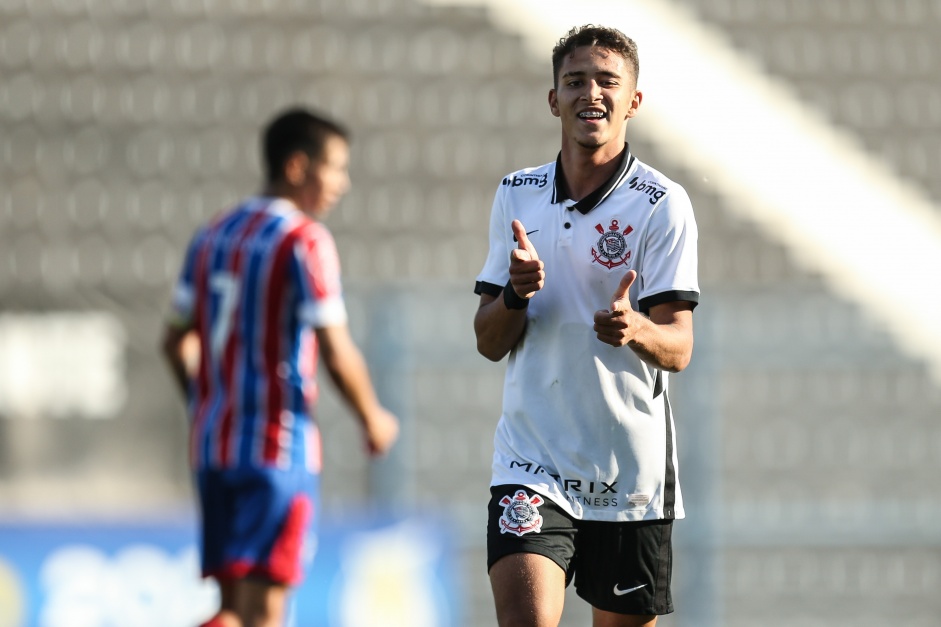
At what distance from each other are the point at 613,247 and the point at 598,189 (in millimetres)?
156

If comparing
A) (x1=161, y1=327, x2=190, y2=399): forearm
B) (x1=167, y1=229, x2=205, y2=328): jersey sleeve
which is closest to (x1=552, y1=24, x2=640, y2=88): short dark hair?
(x1=167, y1=229, x2=205, y2=328): jersey sleeve

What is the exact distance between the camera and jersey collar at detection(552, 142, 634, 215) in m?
3.89

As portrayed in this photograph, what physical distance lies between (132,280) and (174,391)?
792 mm

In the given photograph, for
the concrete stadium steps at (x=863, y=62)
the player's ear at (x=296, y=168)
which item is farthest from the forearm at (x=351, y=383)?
the concrete stadium steps at (x=863, y=62)

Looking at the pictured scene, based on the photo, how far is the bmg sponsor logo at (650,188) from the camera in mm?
3863

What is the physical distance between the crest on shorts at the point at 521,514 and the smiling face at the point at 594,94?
880mm

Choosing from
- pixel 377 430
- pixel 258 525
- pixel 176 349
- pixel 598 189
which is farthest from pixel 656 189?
pixel 176 349

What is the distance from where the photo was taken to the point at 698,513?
8.52m

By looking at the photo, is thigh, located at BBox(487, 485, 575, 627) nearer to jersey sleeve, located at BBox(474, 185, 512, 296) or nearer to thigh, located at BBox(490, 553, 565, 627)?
thigh, located at BBox(490, 553, 565, 627)

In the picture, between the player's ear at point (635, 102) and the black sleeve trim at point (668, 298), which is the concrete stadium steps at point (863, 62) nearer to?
the player's ear at point (635, 102)

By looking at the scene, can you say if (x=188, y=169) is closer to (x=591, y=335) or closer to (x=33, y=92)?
(x=33, y=92)

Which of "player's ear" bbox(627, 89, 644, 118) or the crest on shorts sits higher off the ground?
"player's ear" bbox(627, 89, 644, 118)

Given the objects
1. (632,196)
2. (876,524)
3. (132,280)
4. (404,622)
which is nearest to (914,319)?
(876,524)

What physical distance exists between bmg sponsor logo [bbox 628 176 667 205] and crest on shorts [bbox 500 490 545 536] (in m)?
0.79
